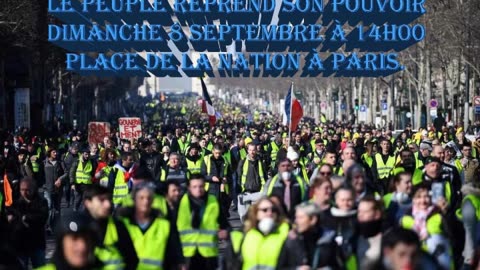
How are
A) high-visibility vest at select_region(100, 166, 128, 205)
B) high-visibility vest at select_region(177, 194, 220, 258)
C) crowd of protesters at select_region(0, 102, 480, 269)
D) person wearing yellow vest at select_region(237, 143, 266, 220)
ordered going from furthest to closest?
1. person wearing yellow vest at select_region(237, 143, 266, 220)
2. high-visibility vest at select_region(100, 166, 128, 205)
3. high-visibility vest at select_region(177, 194, 220, 258)
4. crowd of protesters at select_region(0, 102, 480, 269)

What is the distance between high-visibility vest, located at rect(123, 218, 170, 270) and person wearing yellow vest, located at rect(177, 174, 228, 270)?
1.39 meters

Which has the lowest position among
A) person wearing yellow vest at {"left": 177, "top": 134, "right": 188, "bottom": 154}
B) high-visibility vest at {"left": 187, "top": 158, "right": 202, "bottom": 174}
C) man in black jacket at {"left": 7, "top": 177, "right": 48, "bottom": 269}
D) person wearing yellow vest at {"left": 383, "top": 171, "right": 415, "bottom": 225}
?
man in black jacket at {"left": 7, "top": 177, "right": 48, "bottom": 269}

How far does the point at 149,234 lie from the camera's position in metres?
10.8

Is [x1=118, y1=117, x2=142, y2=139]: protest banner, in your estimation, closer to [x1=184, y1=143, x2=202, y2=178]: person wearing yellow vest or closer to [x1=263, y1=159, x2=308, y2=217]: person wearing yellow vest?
[x1=184, y1=143, x2=202, y2=178]: person wearing yellow vest

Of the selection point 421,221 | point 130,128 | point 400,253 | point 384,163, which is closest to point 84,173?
point 384,163

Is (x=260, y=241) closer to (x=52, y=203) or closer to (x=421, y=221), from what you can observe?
(x=421, y=221)

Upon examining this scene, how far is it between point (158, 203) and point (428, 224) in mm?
2196

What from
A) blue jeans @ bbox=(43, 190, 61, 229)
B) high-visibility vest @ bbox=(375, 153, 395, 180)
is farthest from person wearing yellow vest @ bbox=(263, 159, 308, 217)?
blue jeans @ bbox=(43, 190, 61, 229)

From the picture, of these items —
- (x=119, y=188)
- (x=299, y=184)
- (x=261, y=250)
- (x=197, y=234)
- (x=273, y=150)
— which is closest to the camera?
(x=261, y=250)

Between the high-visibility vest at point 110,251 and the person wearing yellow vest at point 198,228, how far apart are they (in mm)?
1470

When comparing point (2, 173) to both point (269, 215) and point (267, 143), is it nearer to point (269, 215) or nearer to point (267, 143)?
point (269, 215)

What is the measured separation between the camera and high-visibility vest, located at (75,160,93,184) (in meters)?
22.0

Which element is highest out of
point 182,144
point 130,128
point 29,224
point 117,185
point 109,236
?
point 130,128

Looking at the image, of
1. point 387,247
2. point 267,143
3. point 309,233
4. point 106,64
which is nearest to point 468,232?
point 309,233
